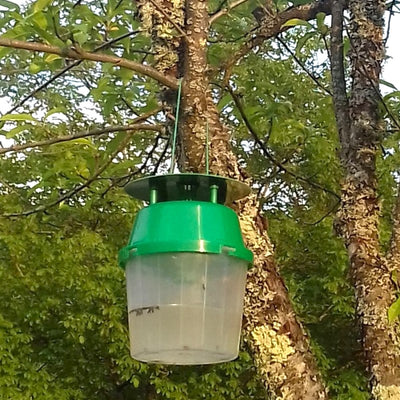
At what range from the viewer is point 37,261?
325 cm

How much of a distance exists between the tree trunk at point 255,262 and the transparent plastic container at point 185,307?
0.18 metres

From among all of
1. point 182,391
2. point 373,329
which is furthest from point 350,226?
point 182,391

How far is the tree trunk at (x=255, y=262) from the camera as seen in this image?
3.50 feet

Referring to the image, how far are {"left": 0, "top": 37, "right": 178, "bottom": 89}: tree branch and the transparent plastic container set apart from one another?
12.0 inches

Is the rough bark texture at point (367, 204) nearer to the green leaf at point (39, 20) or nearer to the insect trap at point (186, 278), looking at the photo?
the insect trap at point (186, 278)

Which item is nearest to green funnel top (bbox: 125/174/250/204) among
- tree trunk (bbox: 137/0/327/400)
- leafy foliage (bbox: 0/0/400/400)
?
tree trunk (bbox: 137/0/327/400)

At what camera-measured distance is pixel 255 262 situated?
1093 millimetres

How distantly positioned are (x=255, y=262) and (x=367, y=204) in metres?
0.33

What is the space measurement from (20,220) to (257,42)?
2008 millimetres

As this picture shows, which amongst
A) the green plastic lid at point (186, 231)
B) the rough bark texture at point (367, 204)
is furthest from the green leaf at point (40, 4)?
the rough bark texture at point (367, 204)

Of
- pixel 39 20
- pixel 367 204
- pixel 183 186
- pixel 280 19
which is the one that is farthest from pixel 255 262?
pixel 280 19

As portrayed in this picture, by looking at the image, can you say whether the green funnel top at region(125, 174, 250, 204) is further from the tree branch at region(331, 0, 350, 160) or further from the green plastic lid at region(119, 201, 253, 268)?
the tree branch at region(331, 0, 350, 160)

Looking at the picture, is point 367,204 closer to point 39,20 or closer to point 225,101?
point 225,101

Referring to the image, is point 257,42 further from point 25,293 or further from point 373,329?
point 25,293
